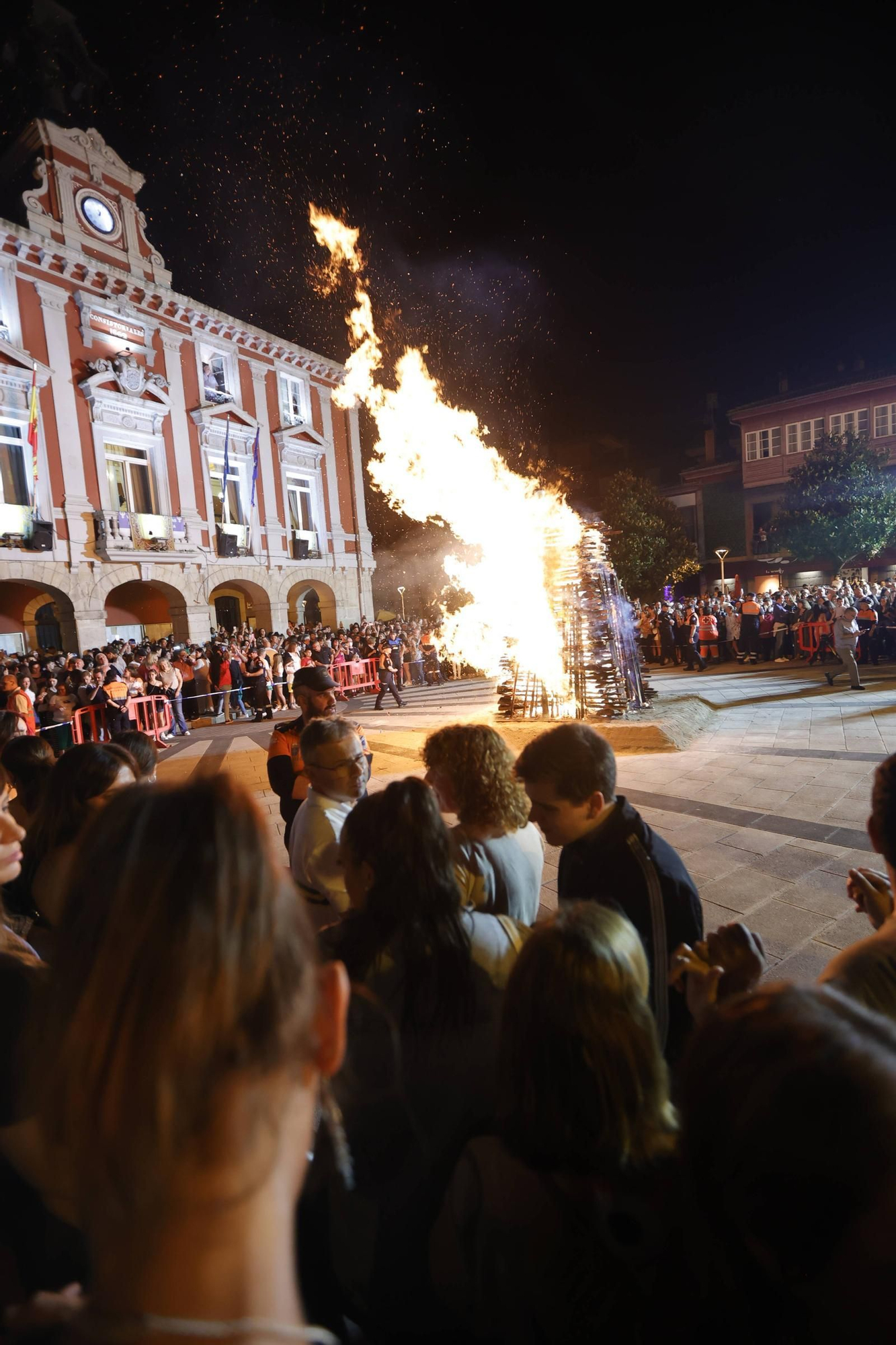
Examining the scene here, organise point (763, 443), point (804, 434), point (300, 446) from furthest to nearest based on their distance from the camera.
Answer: point (763, 443) → point (804, 434) → point (300, 446)

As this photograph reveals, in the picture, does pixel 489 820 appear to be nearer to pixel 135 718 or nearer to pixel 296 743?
pixel 296 743

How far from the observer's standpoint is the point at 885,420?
93.7 ft

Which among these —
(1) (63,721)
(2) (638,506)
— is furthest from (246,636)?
(2) (638,506)

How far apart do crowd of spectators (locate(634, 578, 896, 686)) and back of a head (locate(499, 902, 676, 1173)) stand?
14761 millimetres

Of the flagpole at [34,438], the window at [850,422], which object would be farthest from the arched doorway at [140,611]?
the window at [850,422]

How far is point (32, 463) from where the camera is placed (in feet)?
58.0

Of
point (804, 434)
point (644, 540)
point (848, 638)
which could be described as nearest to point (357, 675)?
point (848, 638)

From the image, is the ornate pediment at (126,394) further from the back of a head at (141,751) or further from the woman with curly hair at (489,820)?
the woman with curly hair at (489,820)

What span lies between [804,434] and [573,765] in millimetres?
35465

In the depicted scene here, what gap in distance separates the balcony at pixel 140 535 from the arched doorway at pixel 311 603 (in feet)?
17.0

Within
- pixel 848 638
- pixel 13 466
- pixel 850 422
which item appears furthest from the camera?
pixel 850 422

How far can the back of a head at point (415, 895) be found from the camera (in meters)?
1.51

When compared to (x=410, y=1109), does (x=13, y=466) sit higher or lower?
Result: higher

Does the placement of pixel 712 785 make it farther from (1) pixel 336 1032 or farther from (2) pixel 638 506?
(2) pixel 638 506
